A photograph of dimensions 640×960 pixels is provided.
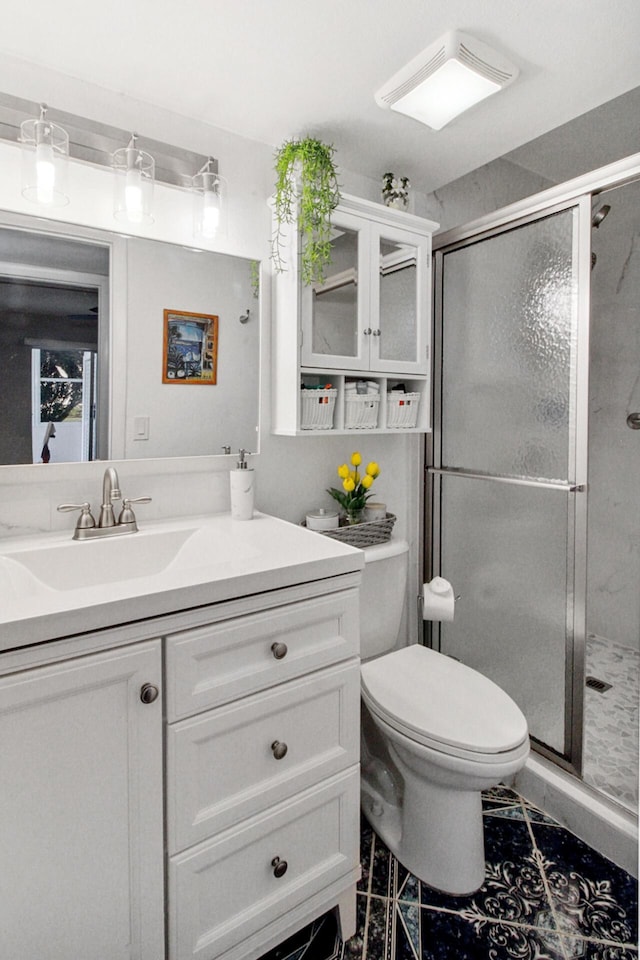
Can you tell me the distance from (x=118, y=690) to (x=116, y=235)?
116cm

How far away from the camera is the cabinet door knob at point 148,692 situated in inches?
35.7

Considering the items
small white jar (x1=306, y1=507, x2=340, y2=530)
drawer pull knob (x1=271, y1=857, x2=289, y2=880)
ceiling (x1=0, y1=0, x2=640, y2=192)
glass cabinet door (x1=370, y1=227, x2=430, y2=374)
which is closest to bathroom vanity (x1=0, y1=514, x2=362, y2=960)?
drawer pull knob (x1=271, y1=857, x2=289, y2=880)

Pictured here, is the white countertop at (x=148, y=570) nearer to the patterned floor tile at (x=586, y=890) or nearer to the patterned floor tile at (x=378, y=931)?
the patterned floor tile at (x=378, y=931)

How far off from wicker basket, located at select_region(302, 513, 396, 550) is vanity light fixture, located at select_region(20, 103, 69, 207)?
117 cm

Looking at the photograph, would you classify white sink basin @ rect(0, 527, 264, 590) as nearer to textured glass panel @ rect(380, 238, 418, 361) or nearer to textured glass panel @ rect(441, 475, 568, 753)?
textured glass panel @ rect(380, 238, 418, 361)

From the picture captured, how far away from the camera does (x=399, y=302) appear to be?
1.79 m

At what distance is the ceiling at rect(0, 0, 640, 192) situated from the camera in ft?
3.83

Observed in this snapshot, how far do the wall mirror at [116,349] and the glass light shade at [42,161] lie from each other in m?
0.07

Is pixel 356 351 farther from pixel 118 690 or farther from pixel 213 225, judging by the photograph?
pixel 118 690

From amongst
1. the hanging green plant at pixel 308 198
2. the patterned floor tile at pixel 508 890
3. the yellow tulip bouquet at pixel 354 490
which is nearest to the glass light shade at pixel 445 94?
the hanging green plant at pixel 308 198

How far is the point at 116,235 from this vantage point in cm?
138

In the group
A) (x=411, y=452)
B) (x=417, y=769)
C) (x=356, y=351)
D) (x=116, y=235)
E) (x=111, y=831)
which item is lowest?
(x=417, y=769)

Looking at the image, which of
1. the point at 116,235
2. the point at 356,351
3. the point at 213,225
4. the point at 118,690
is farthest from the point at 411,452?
the point at 118,690

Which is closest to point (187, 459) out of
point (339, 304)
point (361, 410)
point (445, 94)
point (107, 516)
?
point (107, 516)
